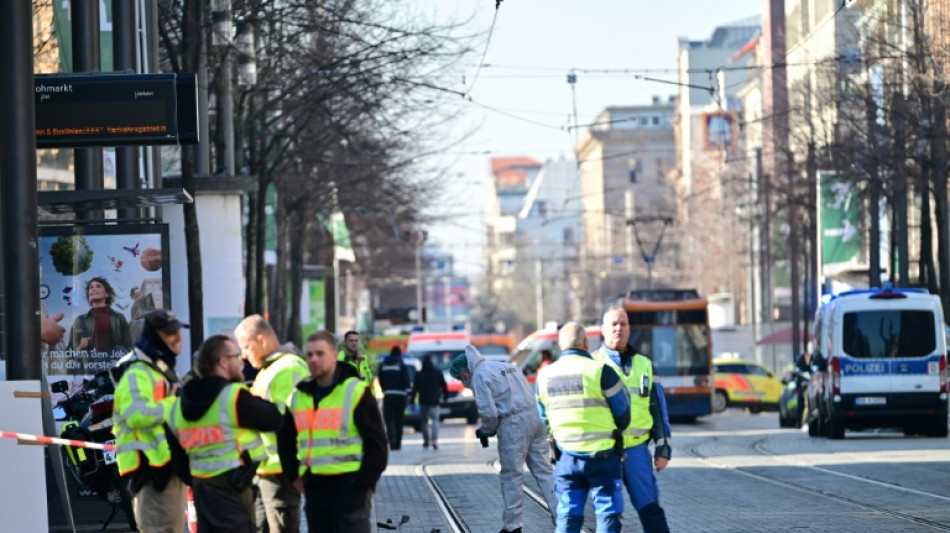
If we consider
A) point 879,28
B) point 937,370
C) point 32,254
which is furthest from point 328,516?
point 879,28

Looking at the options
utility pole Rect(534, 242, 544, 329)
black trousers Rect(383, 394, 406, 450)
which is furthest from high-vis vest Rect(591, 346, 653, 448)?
utility pole Rect(534, 242, 544, 329)

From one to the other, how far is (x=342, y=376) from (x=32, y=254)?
15.5 ft

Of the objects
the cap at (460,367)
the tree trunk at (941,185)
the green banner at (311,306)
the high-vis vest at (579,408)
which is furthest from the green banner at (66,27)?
the green banner at (311,306)

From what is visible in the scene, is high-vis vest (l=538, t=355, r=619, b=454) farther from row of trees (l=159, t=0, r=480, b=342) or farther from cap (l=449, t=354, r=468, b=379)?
row of trees (l=159, t=0, r=480, b=342)

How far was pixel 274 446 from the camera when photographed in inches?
401

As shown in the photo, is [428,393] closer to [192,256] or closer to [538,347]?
[192,256]

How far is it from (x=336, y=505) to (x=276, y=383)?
1207 mm

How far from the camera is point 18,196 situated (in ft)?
44.4

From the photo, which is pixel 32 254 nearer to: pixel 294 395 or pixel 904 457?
pixel 294 395

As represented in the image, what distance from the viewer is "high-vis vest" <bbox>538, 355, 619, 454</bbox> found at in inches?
459

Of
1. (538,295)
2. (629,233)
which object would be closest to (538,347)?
(629,233)

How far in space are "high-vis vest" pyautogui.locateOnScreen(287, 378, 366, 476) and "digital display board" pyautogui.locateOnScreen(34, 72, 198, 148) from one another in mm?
7199

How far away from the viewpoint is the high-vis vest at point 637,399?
39.7 feet

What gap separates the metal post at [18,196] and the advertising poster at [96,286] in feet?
8.95
